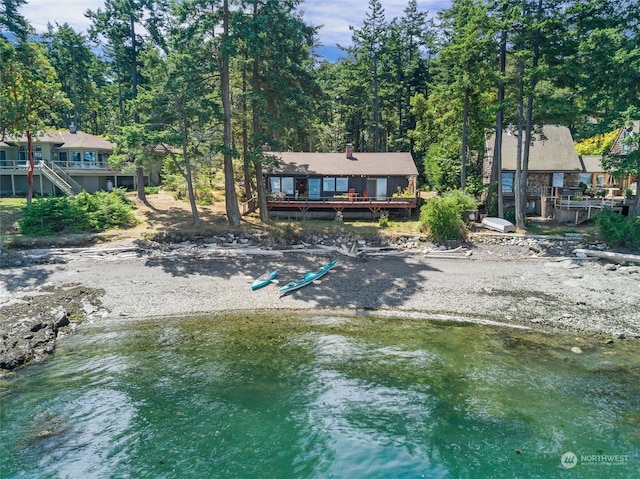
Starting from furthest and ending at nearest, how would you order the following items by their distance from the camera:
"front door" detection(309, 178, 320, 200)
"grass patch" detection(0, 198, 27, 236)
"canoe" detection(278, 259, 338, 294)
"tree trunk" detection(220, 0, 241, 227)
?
1. "front door" detection(309, 178, 320, 200)
2. "grass patch" detection(0, 198, 27, 236)
3. "tree trunk" detection(220, 0, 241, 227)
4. "canoe" detection(278, 259, 338, 294)

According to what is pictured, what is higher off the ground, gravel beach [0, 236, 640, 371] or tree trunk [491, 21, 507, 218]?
tree trunk [491, 21, 507, 218]

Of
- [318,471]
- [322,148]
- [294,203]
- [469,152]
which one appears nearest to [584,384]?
[318,471]

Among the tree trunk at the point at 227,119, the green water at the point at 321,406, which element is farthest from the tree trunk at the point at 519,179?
the tree trunk at the point at 227,119

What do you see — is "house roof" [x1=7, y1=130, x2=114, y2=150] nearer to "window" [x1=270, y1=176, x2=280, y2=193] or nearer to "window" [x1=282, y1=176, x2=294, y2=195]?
"window" [x1=270, y1=176, x2=280, y2=193]

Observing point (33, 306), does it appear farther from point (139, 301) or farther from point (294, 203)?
point (294, 203)

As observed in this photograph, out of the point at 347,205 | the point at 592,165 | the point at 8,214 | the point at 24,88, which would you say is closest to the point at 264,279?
the point at 347,205

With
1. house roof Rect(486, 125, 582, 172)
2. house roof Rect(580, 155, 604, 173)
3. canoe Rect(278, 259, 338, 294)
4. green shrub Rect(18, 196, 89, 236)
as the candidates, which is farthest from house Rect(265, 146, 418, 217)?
house roof Rect(580, 155, 604, 173)

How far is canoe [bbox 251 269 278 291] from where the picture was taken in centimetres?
1790

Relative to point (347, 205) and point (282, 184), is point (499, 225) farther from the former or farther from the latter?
point (282, 184)

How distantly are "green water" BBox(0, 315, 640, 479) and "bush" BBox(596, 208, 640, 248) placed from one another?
38.4 feet

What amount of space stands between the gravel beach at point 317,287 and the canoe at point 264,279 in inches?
14.2

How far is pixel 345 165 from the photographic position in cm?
3133

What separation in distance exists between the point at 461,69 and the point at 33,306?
84.2 ft

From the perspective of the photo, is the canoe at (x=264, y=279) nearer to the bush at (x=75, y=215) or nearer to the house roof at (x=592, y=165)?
the bush at (x=75, y=215)
